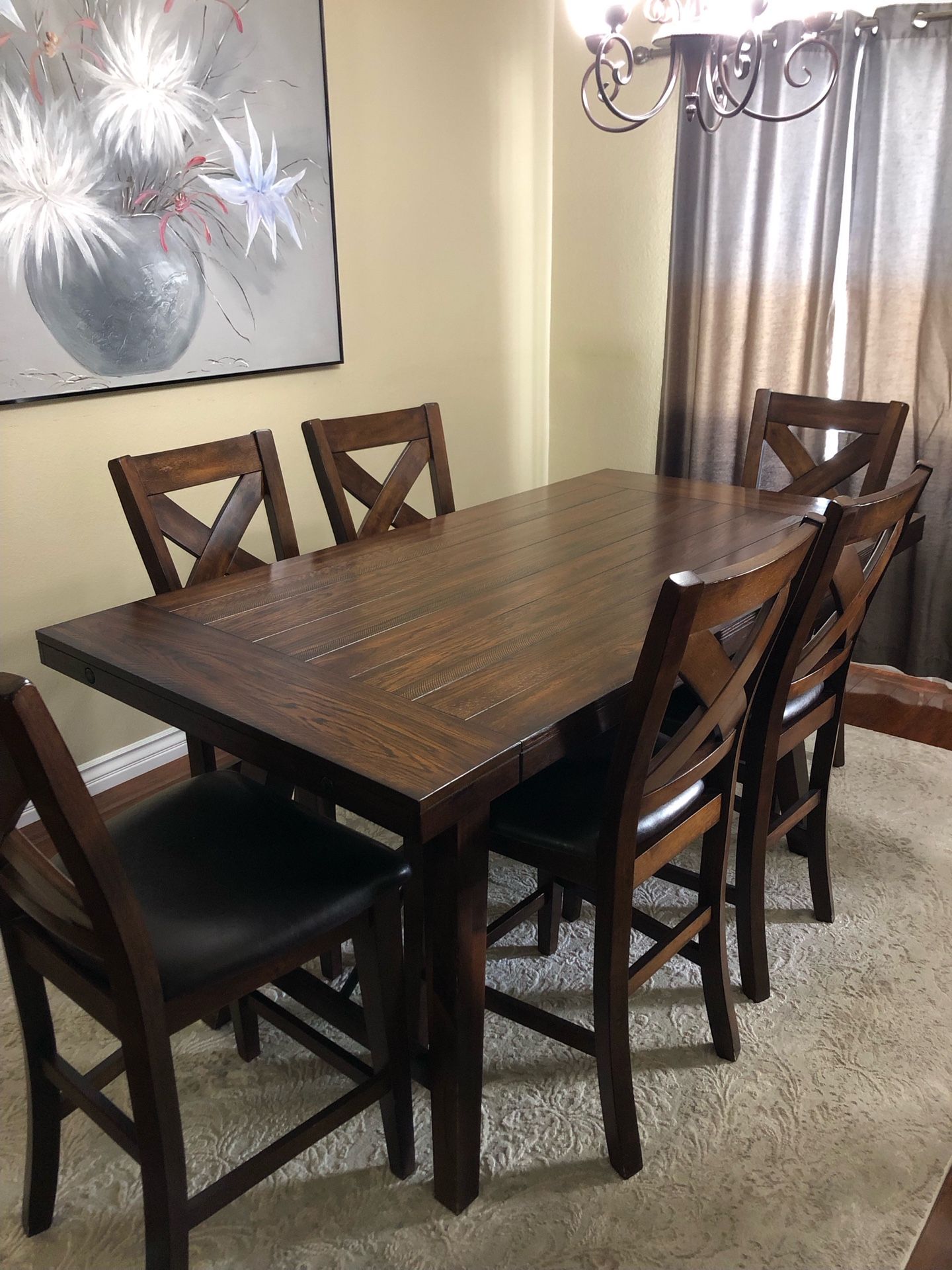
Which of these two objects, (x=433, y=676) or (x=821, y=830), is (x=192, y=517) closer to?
(x=433, y=676)

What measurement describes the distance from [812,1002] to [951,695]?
1.66 metres

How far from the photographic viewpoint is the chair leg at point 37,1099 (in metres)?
1.43

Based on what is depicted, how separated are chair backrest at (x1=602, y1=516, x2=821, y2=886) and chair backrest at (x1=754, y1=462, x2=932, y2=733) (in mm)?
43

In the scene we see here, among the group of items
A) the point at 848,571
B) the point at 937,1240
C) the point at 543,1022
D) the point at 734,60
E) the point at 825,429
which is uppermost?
the point at 734,60

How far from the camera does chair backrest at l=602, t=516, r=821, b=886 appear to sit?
129 centimetres

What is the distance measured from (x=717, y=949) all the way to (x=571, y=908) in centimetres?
49

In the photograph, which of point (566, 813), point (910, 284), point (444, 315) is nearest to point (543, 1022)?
point (566, 813)

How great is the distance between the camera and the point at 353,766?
1280mm

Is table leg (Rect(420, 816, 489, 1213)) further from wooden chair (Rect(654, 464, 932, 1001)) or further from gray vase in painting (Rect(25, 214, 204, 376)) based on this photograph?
gray vase in painting (Rect(25, 214, 204, 376))

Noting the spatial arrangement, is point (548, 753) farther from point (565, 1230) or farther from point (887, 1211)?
point (887, 1211)

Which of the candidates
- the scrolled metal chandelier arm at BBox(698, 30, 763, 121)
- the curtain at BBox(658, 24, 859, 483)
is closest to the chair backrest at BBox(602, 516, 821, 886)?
the scrolled metal chandelier arm at BBox(698, 30, 763, 121)

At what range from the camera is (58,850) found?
1087 mm

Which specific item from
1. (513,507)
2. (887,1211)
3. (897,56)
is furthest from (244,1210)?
(897,56)

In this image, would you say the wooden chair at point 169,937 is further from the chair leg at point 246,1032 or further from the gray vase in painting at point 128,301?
the gray vase in painting at point 128,301
